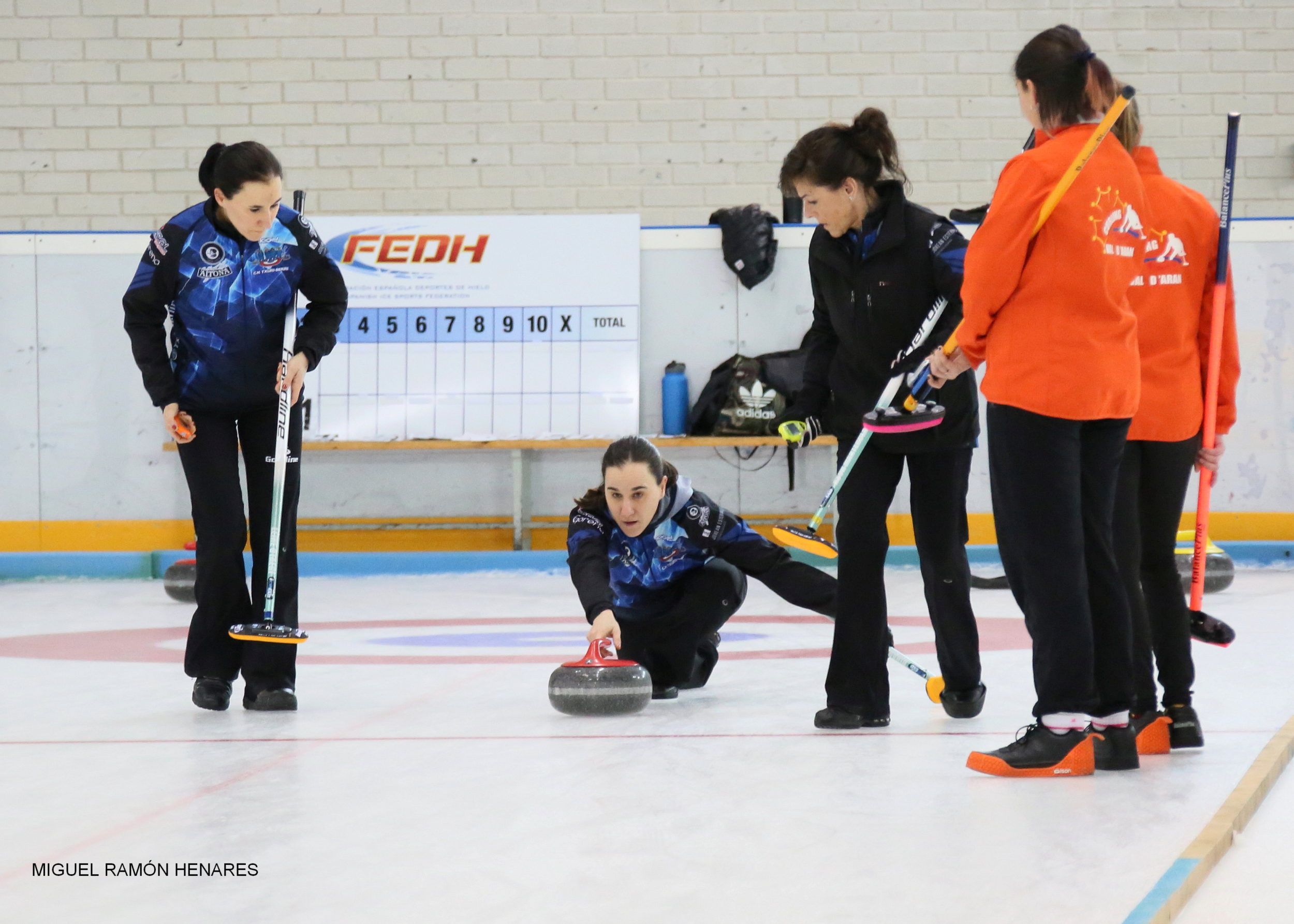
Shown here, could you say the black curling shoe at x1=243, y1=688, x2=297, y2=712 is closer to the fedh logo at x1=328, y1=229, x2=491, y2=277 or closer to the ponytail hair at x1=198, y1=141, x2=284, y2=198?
the ponytail hair at x1=198, y1=141, x2=284, y2=198

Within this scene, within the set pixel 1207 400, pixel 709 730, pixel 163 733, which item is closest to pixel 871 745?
pixel 709 730

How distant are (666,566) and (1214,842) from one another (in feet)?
5.35

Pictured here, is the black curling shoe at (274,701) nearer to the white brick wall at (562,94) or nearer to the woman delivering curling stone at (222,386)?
the woman delivering curling stone at (222,386)

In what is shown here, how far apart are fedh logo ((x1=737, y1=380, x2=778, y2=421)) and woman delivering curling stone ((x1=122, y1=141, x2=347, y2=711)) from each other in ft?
12.0

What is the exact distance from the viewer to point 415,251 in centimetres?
688

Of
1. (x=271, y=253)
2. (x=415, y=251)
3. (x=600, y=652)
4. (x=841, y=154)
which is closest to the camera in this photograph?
(x=841, y=154)

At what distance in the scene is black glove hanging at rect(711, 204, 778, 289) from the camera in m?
6.73

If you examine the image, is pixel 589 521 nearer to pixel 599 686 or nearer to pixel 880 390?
pixel 599 686

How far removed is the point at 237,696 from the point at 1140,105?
6.32 meters

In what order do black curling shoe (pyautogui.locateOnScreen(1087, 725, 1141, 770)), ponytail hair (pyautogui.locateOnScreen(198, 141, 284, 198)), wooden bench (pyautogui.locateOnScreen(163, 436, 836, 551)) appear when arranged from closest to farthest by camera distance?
black curling shoe (pyautogui.locateOnScreen(1087, 725, 1141, 770)) < ponytail hair (pyautogui.locateOnScreen(198, 141, 284, 198)) < wooden bench (pyautogui.locateOnScreen(163, 436, 836, 551))

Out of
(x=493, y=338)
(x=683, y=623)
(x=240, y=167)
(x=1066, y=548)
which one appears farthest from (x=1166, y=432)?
(x=493, y=338)

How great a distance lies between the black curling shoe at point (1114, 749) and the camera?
7.68 feet

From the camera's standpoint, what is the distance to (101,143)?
7.93 meters

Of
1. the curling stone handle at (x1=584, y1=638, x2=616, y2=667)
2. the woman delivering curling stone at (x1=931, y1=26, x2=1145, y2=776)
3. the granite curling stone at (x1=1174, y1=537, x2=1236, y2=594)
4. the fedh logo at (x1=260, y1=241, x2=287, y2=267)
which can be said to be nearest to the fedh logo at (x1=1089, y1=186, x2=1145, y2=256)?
the woman delivering curling stone at (x1=931, y1=26, x2=1145, y2=776)
